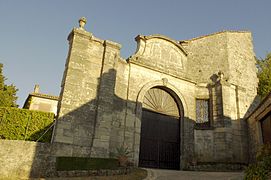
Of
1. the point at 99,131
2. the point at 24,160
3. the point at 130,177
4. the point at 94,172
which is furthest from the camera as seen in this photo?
the point at 99,131

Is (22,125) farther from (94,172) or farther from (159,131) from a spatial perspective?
(159,131)

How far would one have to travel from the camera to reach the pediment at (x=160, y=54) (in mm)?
12273

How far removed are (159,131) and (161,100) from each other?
1.60 meters

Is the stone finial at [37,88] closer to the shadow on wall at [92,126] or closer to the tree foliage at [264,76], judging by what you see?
the shadow on wall at [92,126]

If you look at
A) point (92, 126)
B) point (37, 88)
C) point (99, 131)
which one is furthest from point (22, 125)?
point (37, 88)

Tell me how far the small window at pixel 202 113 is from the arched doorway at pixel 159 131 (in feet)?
3.82

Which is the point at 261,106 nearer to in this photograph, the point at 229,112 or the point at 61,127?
the point at 229,112

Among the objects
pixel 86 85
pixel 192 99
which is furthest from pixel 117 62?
pixel 192 99

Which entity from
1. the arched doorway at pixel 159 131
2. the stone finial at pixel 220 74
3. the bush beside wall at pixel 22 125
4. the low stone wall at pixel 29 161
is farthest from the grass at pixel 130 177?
the stone finial at pixel 220 74

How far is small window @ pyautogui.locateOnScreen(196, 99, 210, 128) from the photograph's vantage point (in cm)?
1270

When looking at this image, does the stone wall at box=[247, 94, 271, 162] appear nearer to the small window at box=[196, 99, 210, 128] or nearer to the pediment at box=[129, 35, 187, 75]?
the small window at box=[196, 99, 210, 128]

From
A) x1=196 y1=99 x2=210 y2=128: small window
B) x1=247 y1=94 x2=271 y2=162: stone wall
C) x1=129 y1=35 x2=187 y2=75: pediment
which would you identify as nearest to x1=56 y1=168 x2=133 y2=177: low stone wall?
x1=129 y1=35 x2=187 y2=75: pediment

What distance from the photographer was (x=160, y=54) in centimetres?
1292

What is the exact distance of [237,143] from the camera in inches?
468
